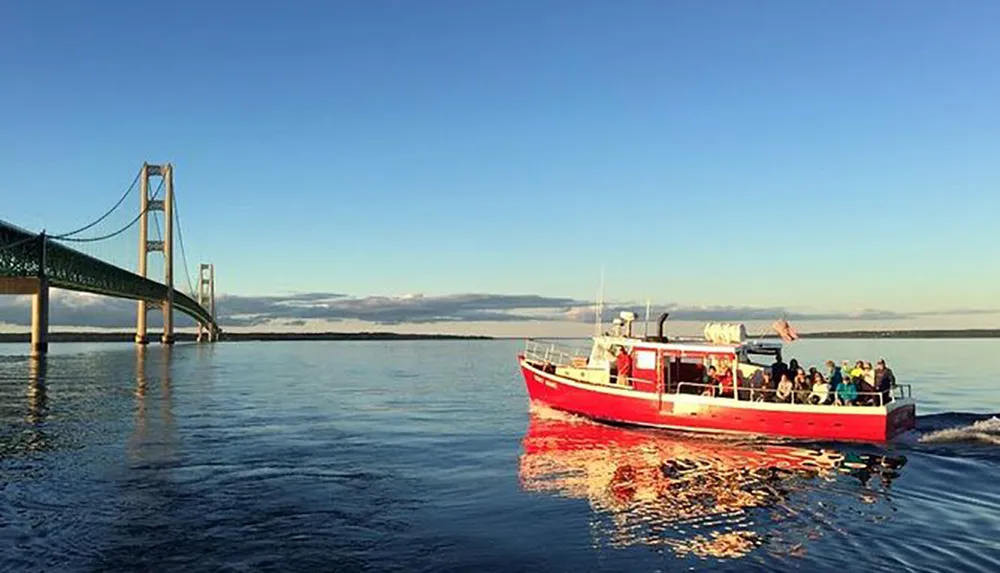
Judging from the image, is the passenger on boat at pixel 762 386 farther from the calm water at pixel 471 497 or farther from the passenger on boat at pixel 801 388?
the calm water at pixel 471 497

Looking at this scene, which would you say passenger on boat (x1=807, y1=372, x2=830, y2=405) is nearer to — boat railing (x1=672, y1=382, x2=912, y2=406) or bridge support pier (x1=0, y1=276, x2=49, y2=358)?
boat railing (x1=672, y1=382, x2=912, y2=406)

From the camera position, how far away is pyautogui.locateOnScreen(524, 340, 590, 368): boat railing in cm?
3412

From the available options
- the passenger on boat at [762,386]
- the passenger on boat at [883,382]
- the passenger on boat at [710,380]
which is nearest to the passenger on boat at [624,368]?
the passenger on boat at [710,380]

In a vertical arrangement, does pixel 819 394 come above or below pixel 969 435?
above

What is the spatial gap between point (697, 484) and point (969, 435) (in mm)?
13906

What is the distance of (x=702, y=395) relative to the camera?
2733 cm

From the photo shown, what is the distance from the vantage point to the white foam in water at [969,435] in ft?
85.1

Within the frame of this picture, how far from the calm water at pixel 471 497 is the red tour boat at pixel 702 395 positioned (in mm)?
1001

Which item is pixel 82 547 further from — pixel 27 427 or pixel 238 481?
pixel 27 427

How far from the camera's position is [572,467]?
2094 centimetres

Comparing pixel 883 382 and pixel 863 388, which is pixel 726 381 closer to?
pixel 863 388

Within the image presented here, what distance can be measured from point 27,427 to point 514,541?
22.1m

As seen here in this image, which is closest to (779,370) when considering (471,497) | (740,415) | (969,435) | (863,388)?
(740,415)

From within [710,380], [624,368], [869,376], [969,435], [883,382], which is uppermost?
[624,368]
